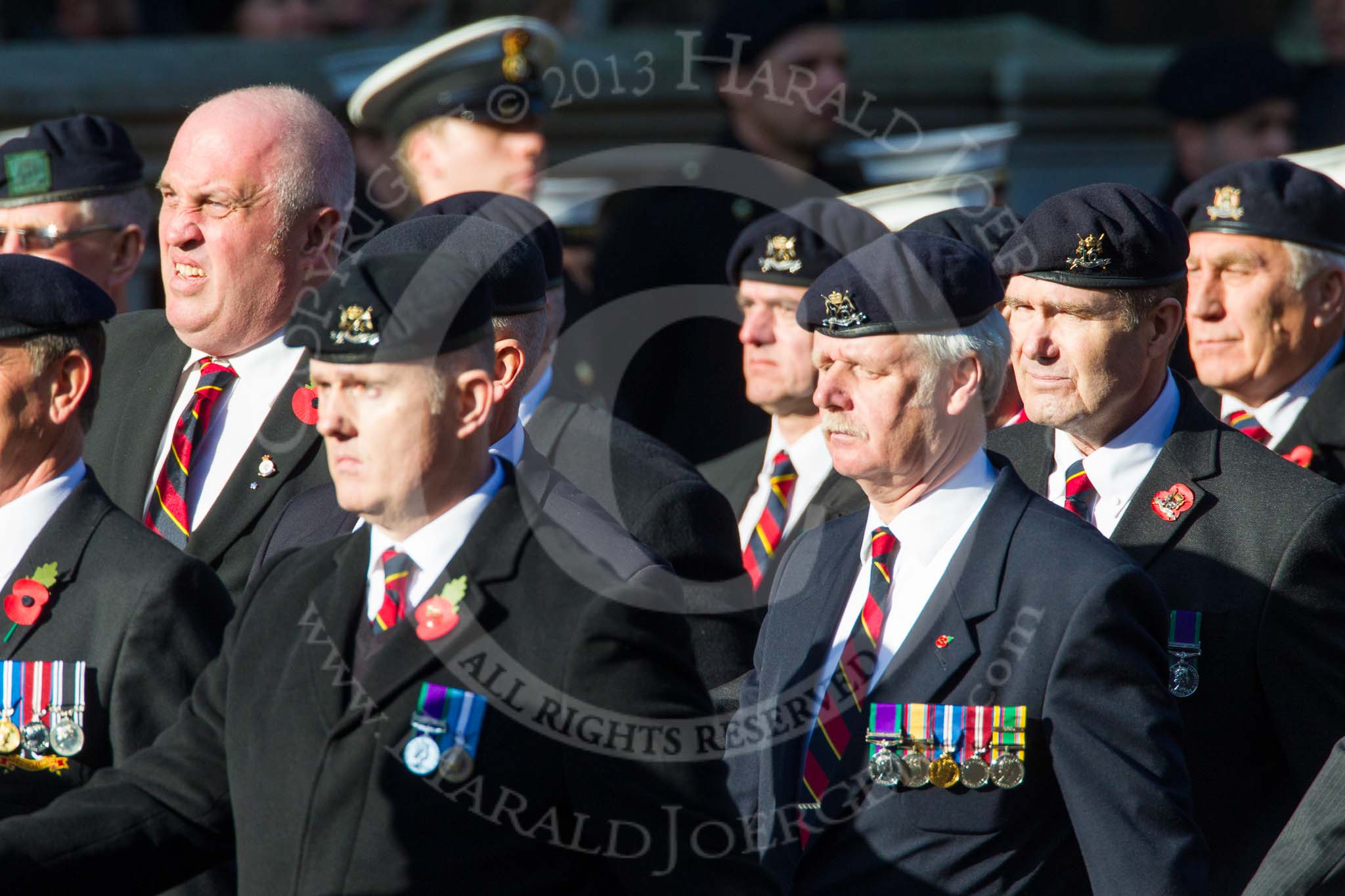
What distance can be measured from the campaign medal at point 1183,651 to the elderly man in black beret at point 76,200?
3.06 m

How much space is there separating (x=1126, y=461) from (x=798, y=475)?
3.85ft

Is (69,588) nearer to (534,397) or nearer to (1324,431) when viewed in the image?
(534,397)

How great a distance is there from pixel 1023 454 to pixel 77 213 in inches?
107

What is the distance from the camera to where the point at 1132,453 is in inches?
159

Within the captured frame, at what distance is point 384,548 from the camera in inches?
119

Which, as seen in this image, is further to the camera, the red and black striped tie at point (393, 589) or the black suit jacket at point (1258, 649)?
the black suit jacket at point (1258, 649)

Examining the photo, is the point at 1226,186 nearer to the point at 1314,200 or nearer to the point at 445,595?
the point at 1314,200

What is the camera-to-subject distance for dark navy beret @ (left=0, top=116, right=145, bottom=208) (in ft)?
17.5

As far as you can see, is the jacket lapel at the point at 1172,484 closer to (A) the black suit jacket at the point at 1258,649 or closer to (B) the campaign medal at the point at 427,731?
(A) the black suit jacket at the point at 1258,649

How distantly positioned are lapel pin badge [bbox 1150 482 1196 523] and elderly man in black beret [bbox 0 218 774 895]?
1.40m

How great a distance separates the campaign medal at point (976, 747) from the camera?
3.33m

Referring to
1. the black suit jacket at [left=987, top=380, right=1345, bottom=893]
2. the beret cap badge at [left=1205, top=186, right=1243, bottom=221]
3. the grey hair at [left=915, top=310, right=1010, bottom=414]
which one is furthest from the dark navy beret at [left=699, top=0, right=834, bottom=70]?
the black suit jacket at [left=987, top=380, right=1345, bottom=893]

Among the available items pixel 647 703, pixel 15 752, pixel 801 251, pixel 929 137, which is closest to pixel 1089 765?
pixel 647 703

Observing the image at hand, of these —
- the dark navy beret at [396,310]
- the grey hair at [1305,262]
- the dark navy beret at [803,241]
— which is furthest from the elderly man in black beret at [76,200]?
the grey hair at [1305,262]
